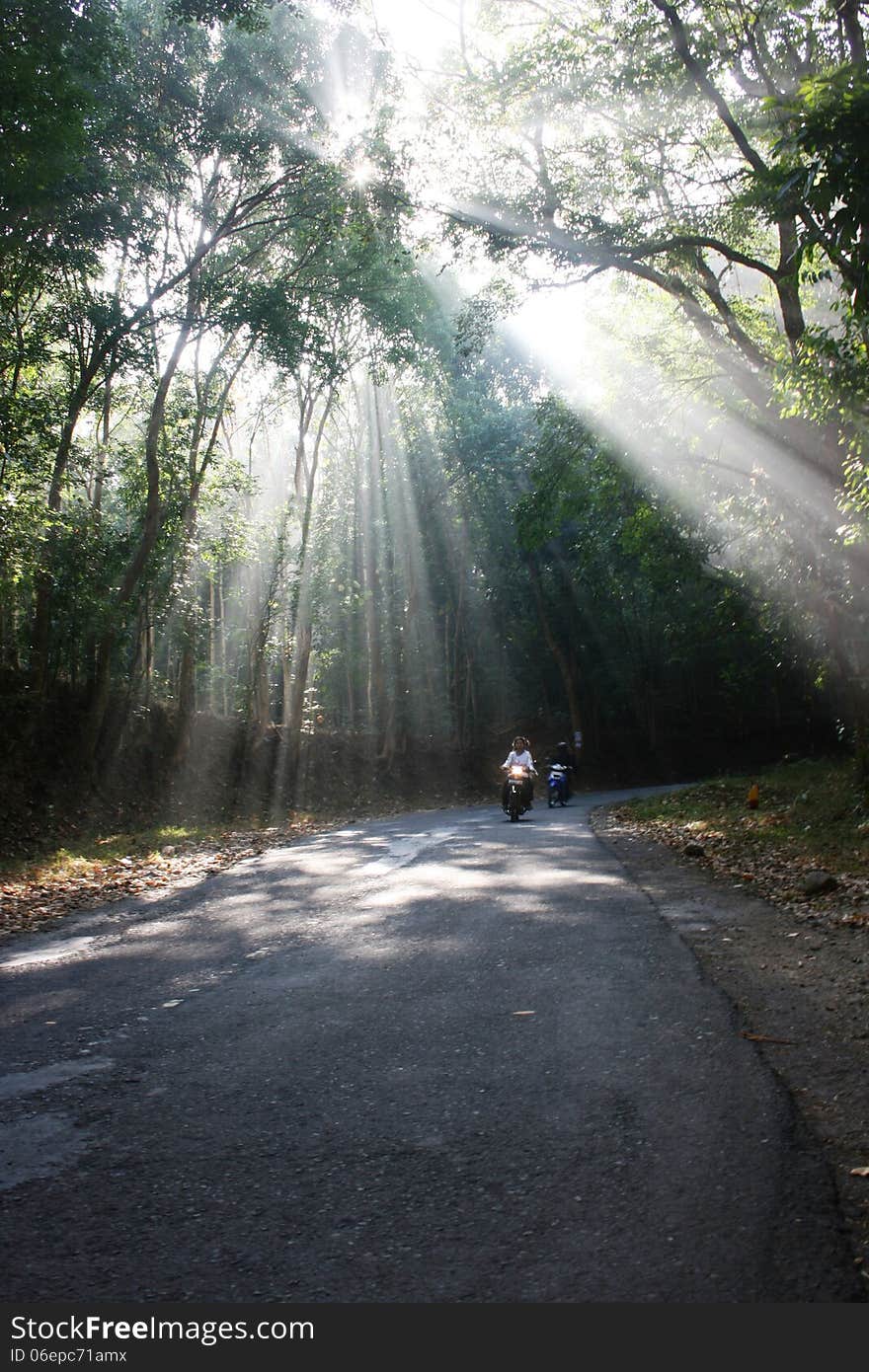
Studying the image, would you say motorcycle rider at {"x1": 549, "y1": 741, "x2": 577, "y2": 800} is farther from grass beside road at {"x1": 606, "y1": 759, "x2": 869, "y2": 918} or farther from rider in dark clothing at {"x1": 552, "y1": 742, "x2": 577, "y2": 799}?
grass beside road at {"x1": 606, "y1": 759, "x2": 869, "y2": 918}

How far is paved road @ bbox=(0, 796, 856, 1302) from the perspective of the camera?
112 inches

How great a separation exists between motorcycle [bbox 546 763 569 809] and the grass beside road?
3.28 metres

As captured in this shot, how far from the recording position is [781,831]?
15.4 meters

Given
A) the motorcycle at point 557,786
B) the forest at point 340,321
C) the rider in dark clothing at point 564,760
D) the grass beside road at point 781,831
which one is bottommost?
the grass beside road at point 781,831

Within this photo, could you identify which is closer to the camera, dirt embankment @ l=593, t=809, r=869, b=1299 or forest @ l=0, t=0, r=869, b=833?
dirt embankment @ l=593, t=809, r=869, b=1299

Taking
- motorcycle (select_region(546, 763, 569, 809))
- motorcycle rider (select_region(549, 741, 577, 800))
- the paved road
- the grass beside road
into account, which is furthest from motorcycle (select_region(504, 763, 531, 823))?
the paved road

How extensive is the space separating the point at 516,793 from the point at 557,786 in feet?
23.6

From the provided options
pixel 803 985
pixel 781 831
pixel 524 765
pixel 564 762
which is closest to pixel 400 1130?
pixel 803 985

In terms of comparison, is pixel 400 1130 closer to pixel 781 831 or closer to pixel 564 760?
pixel 781 831

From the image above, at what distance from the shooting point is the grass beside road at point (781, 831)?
1070 centimetres

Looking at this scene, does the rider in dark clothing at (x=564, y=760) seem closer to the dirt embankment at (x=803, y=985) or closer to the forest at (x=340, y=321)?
the forest at (x=340, y=321)

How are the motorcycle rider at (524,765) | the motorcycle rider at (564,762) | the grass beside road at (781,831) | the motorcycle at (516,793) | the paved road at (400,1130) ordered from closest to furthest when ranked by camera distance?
1. the paved road at (400,1130)
2. the grass beside road at (781,831)
3. the motorcycle at (516,793)
4. the motorcycle rider at (524,765)
5. the motorcycle rider at (564,762)

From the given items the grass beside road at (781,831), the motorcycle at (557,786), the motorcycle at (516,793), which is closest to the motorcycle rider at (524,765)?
the motorcycle at (516,793)

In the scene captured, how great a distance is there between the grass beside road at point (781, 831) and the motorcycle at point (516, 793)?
2134 mm
